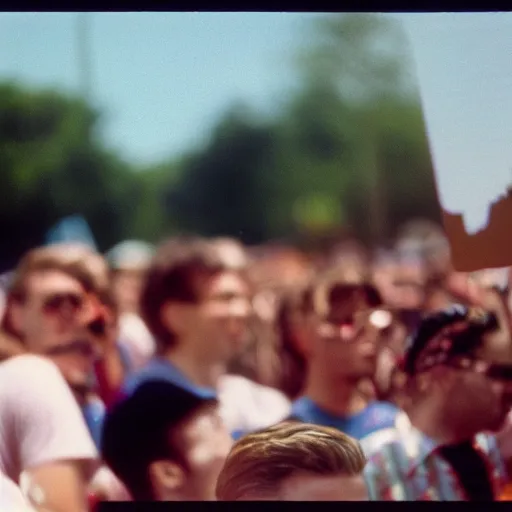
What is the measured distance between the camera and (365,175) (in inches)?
82.7

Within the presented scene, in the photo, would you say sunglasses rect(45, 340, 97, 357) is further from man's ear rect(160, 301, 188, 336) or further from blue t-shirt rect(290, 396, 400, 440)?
blue t-shirt rect(290, 396, 400, 440)

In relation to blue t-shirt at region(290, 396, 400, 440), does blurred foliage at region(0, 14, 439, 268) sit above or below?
above

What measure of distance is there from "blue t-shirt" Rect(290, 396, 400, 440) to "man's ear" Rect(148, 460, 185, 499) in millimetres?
362

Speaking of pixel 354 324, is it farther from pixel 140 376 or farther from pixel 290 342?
pixel 140 376

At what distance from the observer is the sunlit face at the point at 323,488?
2.00 m

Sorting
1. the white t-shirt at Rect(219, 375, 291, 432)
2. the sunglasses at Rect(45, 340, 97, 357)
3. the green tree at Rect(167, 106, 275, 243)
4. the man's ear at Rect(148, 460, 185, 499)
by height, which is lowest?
the man's ear at Rect(148, 460, 185, 499)

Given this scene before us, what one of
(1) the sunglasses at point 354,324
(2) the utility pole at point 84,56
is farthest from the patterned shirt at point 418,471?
(2) the utility pole at point 84,56

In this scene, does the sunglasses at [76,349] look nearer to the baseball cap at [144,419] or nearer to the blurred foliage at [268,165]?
the baseball cap at [144,419]

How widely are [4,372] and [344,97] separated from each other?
1.27 metres

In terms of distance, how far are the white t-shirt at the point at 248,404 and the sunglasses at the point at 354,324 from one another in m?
0.23

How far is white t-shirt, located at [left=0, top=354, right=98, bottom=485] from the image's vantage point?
2.01 metres

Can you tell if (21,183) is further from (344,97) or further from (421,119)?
(421,119)

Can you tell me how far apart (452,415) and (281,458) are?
52cm

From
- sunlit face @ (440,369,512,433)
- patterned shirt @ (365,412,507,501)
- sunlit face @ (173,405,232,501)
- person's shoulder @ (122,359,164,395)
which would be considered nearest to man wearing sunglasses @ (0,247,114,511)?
person's shoulder @ (122,359,164,395)
